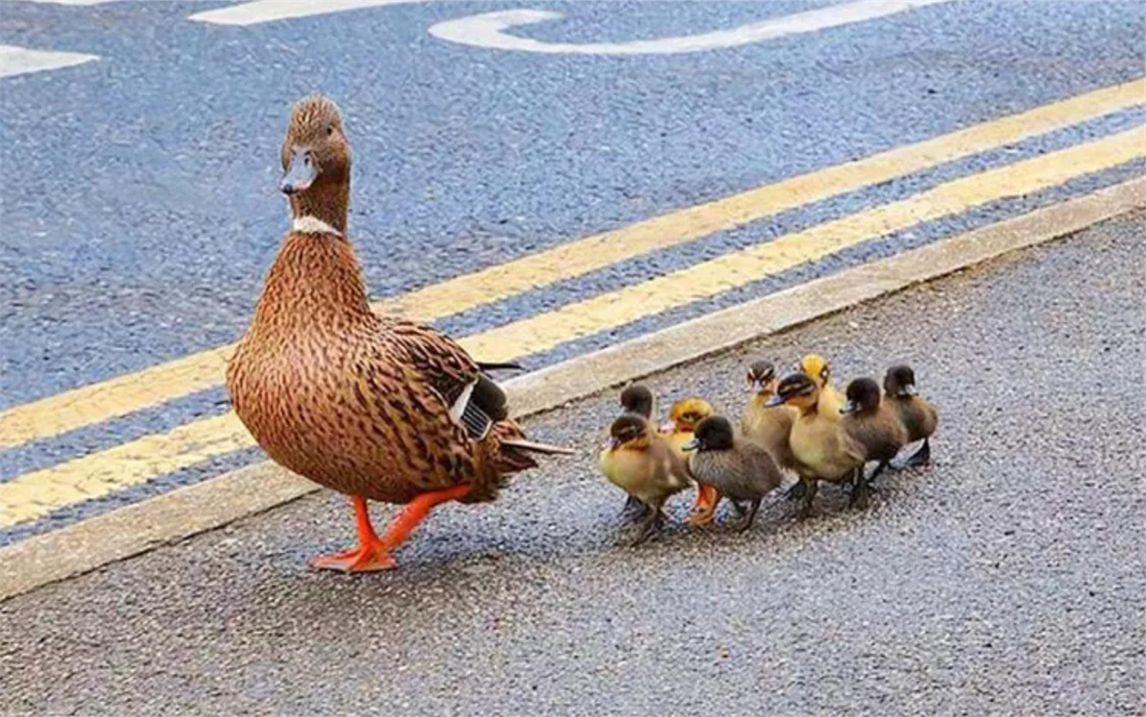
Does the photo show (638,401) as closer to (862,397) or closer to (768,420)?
(768,420)

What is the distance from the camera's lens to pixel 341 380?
383 centimetres

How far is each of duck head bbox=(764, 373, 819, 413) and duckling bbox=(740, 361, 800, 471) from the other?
25mm

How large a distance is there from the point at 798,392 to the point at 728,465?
0.65 feet

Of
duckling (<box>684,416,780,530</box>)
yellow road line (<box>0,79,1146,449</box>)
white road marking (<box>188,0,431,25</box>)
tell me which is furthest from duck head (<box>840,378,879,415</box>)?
white road marking (<box>188,0,431,25</box>)

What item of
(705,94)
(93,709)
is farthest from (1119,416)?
(705,94)

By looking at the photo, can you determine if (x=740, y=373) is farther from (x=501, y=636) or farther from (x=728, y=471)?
(x=501, y=636)

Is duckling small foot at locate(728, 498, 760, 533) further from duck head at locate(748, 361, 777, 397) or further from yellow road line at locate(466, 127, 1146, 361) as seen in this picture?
yellow road line at locate(466, 127, 1146, 361)

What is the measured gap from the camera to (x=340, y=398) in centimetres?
383

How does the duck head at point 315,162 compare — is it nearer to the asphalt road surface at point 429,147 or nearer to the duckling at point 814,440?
the asphalt road surface at point 429,147

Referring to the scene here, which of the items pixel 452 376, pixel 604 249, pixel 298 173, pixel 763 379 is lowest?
pixel 604 249

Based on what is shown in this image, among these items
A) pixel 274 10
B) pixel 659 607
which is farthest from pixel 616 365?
pixel 274 10

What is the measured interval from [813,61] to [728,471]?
4.00 m

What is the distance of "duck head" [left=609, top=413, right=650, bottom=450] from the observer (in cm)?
405

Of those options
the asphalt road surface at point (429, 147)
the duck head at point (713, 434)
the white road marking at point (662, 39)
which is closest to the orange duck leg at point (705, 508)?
the duck head at point (713, 434)
